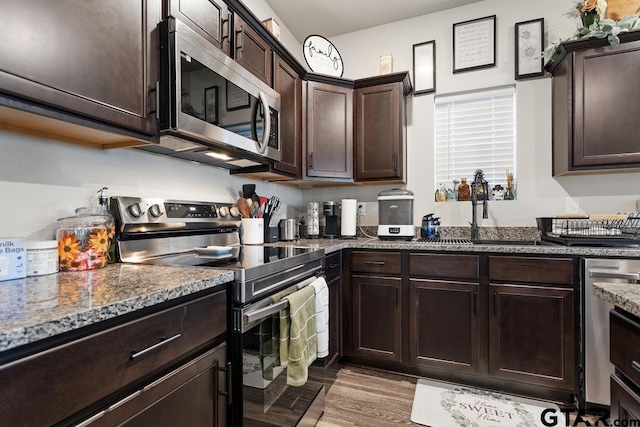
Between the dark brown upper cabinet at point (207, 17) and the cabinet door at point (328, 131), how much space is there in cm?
93

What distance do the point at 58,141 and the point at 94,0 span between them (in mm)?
516

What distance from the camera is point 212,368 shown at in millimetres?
970

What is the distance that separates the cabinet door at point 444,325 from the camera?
6.47ft

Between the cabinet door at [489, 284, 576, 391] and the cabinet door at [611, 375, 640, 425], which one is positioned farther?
the cabinet door at [489, 284, 576, 391]

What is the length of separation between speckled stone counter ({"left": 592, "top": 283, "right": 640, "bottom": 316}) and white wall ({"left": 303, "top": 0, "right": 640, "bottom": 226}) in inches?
69.3

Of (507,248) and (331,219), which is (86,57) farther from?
(507,248)

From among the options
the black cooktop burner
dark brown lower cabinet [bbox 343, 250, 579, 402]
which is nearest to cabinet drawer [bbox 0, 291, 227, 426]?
the black cooktop burner

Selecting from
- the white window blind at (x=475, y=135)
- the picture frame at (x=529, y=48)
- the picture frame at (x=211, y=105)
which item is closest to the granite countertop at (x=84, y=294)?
the picture frame at (x=211, y=105)

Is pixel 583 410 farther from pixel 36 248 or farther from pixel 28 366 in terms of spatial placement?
pixel 36 248

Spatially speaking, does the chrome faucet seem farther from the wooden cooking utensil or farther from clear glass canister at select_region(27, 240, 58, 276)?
clear glass canister at select_region(27, 240, 58, 276)

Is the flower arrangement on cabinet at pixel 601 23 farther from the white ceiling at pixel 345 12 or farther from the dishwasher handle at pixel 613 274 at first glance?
the dishwasher handle at pixel 613 274

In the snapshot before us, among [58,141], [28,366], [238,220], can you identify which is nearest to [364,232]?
[238,220]

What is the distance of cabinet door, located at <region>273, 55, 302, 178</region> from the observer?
2.12 meters

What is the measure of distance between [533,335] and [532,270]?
385 mm
